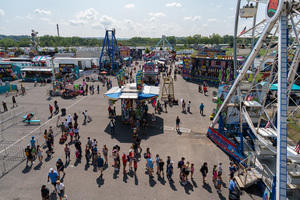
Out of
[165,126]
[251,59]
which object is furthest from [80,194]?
[251,59]

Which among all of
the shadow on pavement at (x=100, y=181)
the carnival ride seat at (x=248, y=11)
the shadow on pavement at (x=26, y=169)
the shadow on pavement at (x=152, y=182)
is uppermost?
the carnival ride seat at (x=248, y=11)

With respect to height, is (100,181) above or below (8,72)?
below

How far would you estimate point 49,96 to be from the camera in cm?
2703

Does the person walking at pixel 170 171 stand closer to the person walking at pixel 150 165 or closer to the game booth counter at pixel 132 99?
the person walking at pixel 150 165

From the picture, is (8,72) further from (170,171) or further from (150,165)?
(170,171)

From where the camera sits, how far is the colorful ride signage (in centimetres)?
834

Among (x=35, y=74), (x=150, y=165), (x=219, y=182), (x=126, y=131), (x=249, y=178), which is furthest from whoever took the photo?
(x=35, y=74)

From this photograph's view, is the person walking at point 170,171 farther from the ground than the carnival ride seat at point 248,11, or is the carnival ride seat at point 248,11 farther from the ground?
the carnival ride seat at point 248,11

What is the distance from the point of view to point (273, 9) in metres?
8.99

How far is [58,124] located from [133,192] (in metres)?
11.1

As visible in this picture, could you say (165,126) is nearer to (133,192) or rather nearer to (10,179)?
(133,192)

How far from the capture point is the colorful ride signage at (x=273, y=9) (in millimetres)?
8336

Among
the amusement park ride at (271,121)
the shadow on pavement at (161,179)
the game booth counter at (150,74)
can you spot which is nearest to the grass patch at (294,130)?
the amusement park ride at (271,121)

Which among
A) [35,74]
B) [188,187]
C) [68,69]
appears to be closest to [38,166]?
[188,187]
